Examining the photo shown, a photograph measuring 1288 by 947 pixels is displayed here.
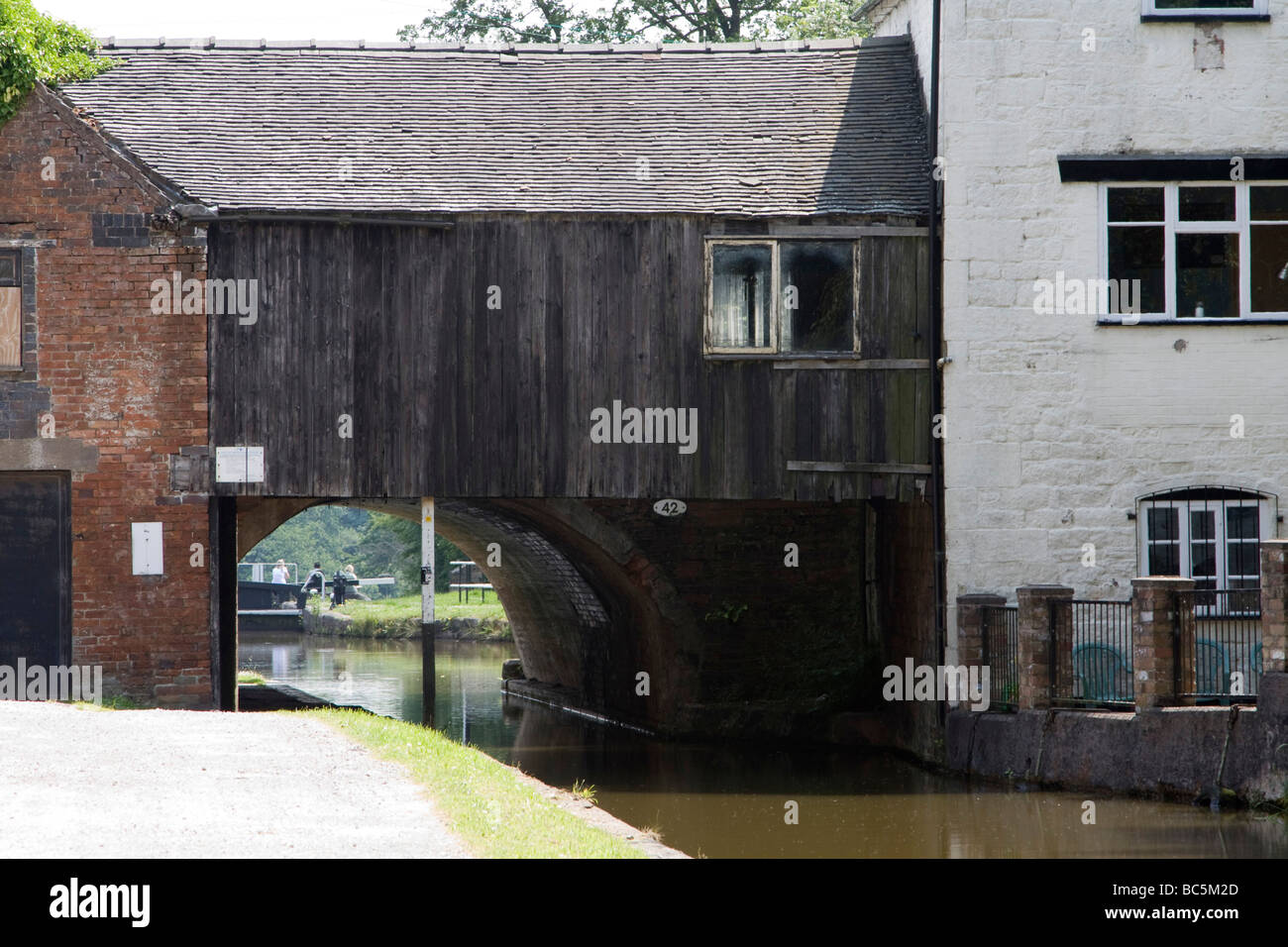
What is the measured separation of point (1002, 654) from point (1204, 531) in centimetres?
256

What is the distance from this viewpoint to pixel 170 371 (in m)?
15.6

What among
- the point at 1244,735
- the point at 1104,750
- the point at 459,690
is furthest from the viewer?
the point at 459,690

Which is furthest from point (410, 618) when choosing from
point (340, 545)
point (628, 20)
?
point (340, 545)

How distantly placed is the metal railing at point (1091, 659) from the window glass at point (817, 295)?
360 cm

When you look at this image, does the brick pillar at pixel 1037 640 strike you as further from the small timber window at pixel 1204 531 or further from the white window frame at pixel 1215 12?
the white window frame at pixel 1215 12

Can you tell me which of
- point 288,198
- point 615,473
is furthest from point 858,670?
point 288,198

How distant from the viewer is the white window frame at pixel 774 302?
15.9 meters

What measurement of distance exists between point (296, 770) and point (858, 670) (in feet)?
30.8

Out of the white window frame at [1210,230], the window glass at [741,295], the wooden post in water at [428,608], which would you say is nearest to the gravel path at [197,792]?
the wooden post in water at [428,608]

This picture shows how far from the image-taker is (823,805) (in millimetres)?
13812

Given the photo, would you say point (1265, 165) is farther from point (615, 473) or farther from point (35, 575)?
point (35, 575)

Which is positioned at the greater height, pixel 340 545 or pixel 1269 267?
pixel 1269 267

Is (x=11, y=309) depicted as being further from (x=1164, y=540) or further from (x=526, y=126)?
(x=1164, y=540)
